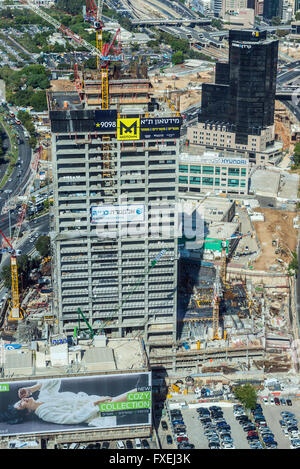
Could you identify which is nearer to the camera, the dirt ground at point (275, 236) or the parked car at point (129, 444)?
the parked car at point (129, 444)

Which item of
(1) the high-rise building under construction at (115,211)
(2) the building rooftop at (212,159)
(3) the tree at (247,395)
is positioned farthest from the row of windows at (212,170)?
(3) the tree at (247,395)

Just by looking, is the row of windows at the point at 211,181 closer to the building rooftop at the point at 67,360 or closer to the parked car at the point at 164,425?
the building rooftop at the point at 67,360

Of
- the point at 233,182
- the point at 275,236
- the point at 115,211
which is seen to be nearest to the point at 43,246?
the point at 115,211

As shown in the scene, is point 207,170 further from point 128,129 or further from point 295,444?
point 295,444

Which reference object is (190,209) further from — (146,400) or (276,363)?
(146,400)

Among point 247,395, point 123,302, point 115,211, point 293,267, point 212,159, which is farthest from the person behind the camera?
point 212,159
